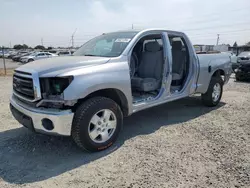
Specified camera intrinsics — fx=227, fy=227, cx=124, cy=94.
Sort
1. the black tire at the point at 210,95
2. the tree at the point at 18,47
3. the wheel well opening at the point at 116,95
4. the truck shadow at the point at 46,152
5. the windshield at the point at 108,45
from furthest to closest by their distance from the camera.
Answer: the tree at the point at 18,47 < the black tire at the point at 210,95 < the windshield at the point at 108,45 < the wheel well opening at the point at 116,95 < the truck shadow at the point at 46,152

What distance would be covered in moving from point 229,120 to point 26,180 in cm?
407

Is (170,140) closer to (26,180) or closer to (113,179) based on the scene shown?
(113,179)

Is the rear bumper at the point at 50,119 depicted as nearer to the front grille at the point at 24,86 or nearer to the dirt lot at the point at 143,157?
the front grille at the point at 24,86

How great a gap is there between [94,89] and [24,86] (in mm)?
1056

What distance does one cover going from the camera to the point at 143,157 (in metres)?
3.30

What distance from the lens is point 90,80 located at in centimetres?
315

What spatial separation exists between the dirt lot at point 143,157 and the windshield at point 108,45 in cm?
151

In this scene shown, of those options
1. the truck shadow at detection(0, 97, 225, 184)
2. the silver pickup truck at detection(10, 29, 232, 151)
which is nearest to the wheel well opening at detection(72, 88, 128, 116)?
the silver pickup truck at detection(10, 29, 232, 151)

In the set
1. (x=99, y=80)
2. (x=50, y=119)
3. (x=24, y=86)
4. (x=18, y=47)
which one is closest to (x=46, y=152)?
(x=50, y=119)

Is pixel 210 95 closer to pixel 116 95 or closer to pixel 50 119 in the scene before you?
pixel 116 95

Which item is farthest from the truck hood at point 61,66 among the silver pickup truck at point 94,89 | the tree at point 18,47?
the tree at point 18,47

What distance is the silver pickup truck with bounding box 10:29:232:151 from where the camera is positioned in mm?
3059

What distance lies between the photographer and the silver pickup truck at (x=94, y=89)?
3059 millimetres

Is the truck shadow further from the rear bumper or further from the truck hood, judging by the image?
the truck hood
